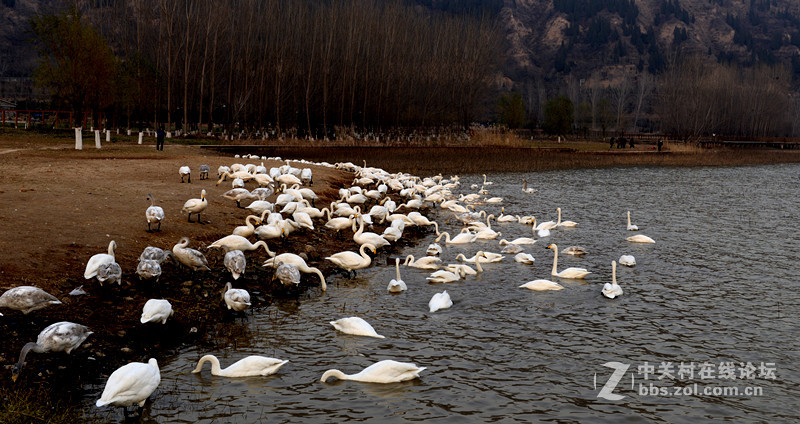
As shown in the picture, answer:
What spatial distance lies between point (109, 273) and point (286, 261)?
12.9ft

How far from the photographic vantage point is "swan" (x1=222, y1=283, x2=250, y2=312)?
11.9 m

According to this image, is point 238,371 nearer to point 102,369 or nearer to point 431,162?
point 102,369

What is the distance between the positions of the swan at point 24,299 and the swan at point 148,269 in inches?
85.5

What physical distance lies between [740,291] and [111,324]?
13.3 meters

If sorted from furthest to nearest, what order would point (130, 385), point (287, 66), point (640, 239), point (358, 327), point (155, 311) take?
point (287, 66), point (640, 239), point (358, 327), point (155, 311), point (130, 385)

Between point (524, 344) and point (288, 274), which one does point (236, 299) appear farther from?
point (524, 344)

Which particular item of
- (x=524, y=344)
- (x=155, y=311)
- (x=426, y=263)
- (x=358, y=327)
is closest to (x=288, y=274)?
(x=358, y=327)

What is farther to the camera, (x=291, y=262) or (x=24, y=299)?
(x=291, y=262)

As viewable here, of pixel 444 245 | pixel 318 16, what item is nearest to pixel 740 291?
pixel 444 245

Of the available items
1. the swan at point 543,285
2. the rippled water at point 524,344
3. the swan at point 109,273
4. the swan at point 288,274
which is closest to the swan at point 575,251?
the rippled water at point 524,344

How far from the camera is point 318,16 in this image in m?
81.3

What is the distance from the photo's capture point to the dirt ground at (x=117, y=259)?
964cm

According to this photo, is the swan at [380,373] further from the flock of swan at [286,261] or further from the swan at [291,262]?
the swan at [291,262]

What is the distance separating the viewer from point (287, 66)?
75.4 meters
